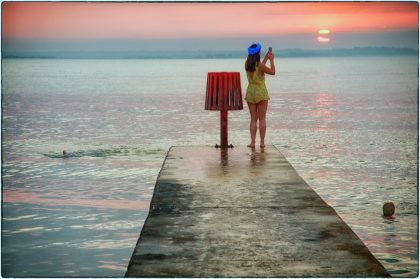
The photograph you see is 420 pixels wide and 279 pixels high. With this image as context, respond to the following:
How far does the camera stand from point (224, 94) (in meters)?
15.2

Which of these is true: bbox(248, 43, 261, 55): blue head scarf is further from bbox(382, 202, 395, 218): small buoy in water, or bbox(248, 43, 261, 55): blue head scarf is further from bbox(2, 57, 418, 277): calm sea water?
bbox(382, 202, 395, 218): small buoy in water

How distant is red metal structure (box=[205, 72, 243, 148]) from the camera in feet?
49.5

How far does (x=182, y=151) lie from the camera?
47.5 feet

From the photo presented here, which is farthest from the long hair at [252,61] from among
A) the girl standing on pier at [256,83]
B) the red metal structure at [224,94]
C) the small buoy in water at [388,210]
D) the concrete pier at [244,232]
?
the small buoy in water at [388,210]

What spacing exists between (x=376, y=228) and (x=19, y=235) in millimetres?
4694

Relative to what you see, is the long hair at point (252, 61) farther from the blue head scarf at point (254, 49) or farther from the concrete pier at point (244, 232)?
the concrete pier at point (244, 232)

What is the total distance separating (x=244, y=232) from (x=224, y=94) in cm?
759

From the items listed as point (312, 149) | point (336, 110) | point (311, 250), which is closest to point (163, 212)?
point (311, 250)

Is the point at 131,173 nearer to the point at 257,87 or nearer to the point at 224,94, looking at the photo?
the point at 224,94

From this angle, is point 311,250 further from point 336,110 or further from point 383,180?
point 336,110

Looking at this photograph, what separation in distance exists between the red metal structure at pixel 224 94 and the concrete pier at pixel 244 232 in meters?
3.50

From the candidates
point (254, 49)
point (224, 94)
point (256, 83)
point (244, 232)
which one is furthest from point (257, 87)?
point (244, 232)

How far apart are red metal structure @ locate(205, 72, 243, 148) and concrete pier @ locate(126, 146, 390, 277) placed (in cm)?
350

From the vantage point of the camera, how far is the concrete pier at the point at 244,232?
652 centimetres
